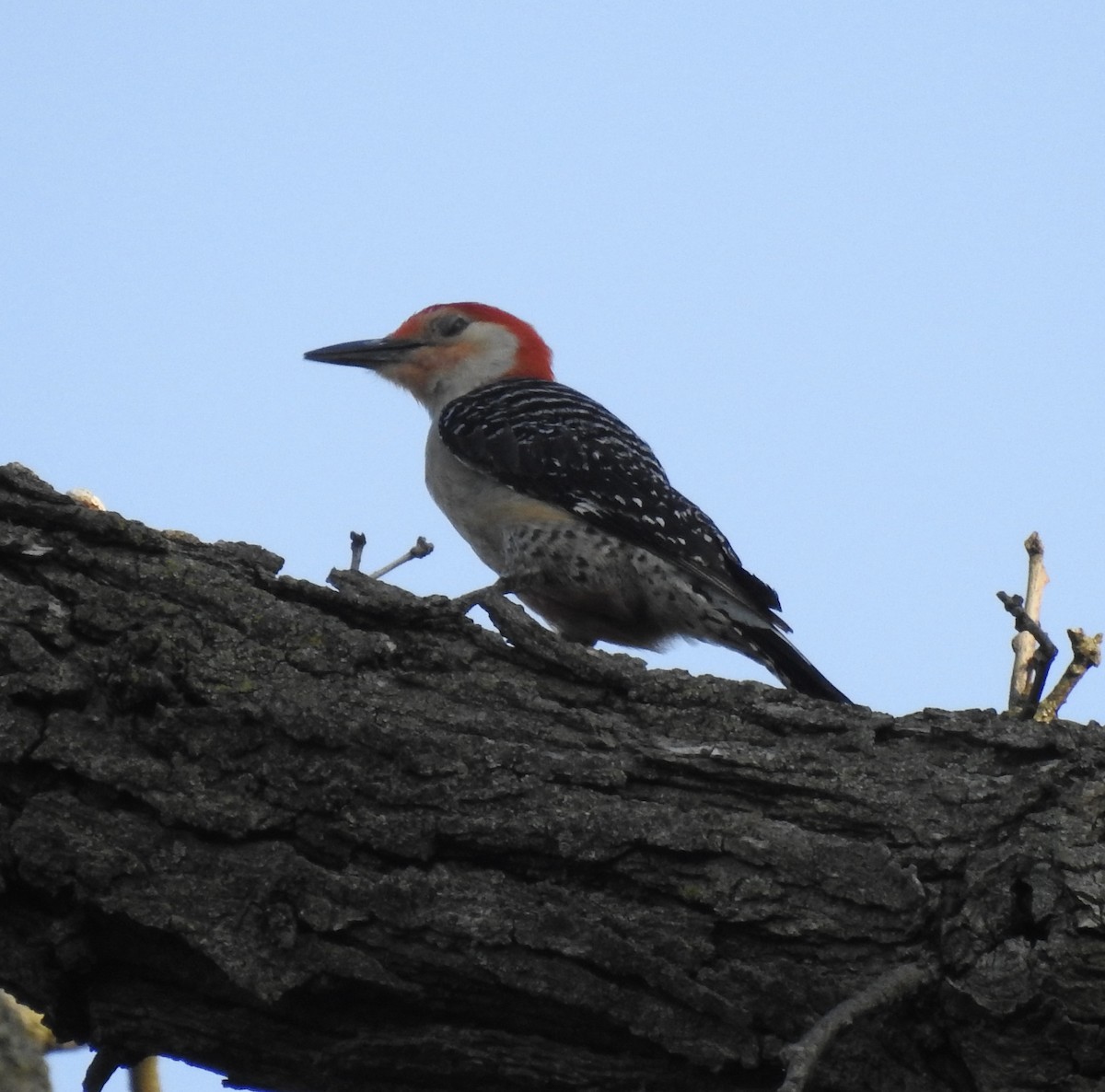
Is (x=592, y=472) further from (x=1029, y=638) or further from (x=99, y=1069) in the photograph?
(x=99, y=1069)

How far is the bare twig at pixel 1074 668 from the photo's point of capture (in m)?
4.02

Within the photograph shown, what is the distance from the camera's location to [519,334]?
8586 millimetres

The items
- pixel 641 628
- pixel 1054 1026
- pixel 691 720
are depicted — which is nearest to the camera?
pixel 1054 1026

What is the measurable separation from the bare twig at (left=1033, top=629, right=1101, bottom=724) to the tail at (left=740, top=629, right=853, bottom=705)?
1.15m

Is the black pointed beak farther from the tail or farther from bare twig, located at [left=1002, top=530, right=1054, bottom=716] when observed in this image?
bare twig, located at [left=1002, top=530, right=1054, bottom=716]

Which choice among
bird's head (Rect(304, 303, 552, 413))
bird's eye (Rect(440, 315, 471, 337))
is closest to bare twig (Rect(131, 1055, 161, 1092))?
bird's head (Rect(304, 303, 552, 413))

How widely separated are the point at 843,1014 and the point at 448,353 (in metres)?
5.92

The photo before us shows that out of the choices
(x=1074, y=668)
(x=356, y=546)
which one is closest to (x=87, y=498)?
(x=356, y=546)

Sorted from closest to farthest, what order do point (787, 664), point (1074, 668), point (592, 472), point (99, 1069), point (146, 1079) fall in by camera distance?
point (99, 1069) < point (1074, 668) < point (146, 1079) < point (787, 664) < point (592, 472)

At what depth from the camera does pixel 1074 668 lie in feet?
13.4

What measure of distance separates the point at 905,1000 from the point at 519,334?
611 cm

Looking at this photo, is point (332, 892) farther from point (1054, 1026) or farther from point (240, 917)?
point (1054, 1026)

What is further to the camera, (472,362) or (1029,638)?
(472,362)

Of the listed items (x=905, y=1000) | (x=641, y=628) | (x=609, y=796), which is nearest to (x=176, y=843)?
(x=609, y=796)
